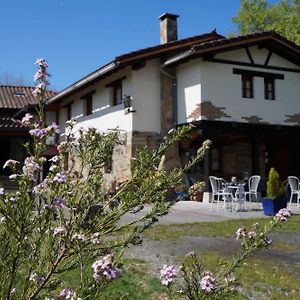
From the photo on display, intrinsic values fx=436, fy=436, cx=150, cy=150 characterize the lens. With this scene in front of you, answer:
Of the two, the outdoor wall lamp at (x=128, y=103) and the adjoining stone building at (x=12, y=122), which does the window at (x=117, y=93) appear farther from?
the adjoining stone building at (x=12, y=122)

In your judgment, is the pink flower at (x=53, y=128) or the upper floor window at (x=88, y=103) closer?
the pink flower at (x=53, y=128)

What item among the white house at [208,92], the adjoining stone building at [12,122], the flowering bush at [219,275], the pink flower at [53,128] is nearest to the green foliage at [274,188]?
the white house at [208,92]

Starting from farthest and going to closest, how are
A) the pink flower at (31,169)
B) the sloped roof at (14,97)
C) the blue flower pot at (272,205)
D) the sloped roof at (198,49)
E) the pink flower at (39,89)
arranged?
the sloped roof at (14,97) < the sloped roof at (198,49) < the blue flower pot at (272,205) < the pink flower at (39,89) < the pink flower at (31,169)

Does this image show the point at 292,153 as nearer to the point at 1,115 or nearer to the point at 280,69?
the point at 280,69

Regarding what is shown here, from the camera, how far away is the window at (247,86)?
15.2m

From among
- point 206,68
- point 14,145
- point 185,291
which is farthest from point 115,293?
point 14,145

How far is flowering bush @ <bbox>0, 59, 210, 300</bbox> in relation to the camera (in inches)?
71.6

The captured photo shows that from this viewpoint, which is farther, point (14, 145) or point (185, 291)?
point (14, 145)

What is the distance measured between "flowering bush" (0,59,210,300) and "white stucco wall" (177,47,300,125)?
11917 mm

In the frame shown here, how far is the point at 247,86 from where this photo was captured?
15.3m

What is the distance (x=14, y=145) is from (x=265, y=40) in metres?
15.7

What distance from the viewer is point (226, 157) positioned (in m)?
18.1

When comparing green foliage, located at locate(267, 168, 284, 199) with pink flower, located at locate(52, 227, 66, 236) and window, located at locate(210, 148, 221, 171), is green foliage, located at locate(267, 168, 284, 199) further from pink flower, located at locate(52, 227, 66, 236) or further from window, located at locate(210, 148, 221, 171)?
pink flower, located at locate(52, 227, 66, 236)

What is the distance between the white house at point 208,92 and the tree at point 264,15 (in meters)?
16.0
